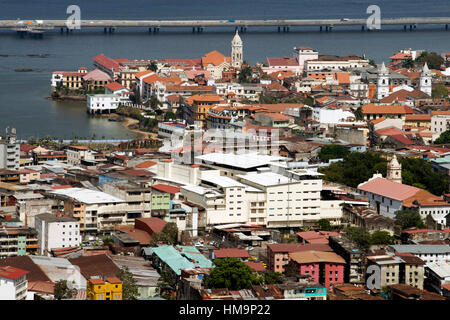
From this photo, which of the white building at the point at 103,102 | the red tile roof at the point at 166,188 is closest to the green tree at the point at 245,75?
the white building at the point at 103,102

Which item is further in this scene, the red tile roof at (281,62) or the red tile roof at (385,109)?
the red tile roof at (281,62)

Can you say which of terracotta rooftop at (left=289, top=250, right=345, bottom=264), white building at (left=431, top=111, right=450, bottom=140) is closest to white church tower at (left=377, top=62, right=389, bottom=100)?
white building at (left=431, top=111, right=450, bottom=140)

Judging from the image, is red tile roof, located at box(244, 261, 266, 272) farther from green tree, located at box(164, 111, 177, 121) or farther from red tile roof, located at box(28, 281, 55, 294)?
green tree, located at box(164, 111, 177, 121)

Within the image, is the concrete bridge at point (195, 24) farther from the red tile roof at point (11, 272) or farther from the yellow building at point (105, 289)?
the yellow building at point (105, 289)

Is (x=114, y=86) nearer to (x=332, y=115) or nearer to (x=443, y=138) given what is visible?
(x=332, y=115)

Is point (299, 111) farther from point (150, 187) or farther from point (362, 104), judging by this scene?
point (150, 187)
